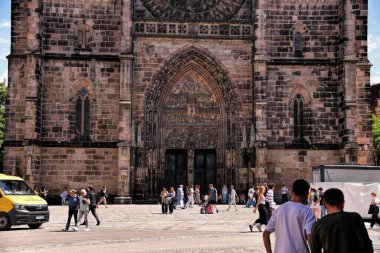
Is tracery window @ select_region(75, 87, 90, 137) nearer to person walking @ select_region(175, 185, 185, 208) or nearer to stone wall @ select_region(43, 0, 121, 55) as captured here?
stone wall @ select_region(43, 0, 121, 55)

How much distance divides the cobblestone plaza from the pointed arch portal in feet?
35.7

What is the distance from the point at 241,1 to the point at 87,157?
13.1 meters

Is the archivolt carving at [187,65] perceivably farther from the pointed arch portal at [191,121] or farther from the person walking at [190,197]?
the person walking at [190,197]

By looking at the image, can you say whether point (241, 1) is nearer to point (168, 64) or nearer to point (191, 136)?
point (168, 64)

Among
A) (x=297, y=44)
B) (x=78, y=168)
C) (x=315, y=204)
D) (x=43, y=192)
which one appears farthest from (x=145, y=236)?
(x=297, y=44)

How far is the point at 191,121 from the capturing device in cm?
3881

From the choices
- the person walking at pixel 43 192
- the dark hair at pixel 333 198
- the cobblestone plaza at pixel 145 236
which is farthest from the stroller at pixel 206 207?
the dark hair at pixel 333 198

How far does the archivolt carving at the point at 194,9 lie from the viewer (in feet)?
126

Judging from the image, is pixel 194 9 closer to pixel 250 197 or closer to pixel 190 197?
pixel 190 197

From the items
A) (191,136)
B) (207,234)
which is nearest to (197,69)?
(191,136)

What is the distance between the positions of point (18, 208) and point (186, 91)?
1913 centimetres

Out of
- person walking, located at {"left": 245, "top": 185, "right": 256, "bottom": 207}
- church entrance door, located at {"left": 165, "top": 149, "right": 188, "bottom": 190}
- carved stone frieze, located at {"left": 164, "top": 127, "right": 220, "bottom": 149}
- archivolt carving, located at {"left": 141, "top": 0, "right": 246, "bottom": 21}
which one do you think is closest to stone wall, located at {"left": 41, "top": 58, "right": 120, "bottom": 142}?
carved stone frieze, located at {"left": 164, "top": 127, "right": 220, "bottom": 149}

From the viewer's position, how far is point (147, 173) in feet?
122

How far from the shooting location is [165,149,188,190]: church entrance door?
3834cm
